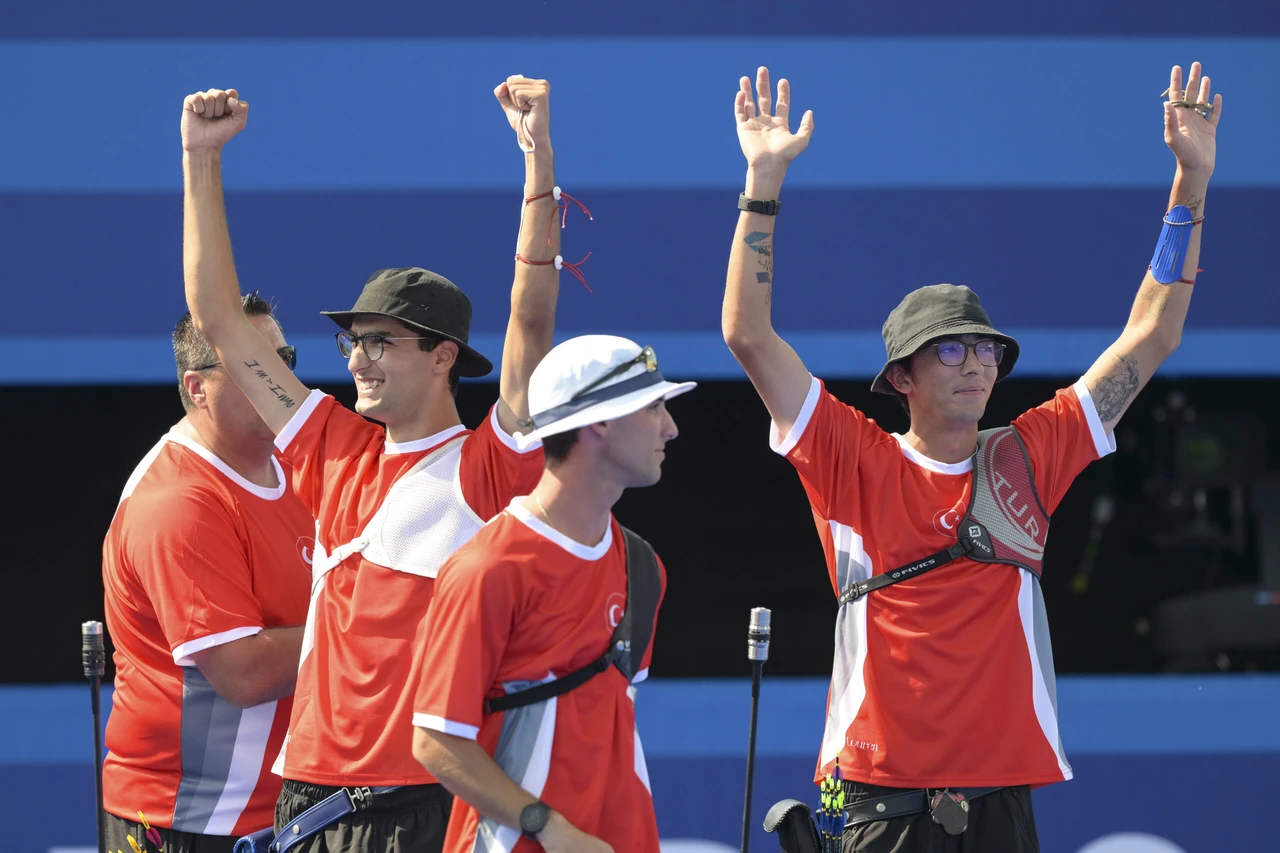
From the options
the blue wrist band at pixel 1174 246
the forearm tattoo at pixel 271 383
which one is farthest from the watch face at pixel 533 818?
the blue wrist band at pixel 1174 246

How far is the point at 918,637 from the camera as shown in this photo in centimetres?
277

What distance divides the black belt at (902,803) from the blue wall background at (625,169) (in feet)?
5.49

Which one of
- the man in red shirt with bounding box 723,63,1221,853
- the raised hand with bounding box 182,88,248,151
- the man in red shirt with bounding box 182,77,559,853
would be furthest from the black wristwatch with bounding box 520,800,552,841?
the raised hand with bounding box 182,88,248,151

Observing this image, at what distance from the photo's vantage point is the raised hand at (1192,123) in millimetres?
3170

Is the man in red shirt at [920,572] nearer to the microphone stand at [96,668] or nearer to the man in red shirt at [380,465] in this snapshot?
the man in red shirt at [380,465]

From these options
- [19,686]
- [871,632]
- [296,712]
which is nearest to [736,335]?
[871,632]

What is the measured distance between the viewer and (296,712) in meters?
2.62

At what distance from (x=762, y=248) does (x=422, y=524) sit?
0.94 metres

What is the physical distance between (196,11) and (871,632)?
2.97 m

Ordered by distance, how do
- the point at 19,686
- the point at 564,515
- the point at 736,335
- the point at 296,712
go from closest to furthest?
the point at 564,515 < the point at 296,712 < the point at 736,335 < the point at 19,686

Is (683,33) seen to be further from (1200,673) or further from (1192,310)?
(1200,673)

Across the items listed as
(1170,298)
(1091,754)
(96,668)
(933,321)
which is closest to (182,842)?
(96,668)

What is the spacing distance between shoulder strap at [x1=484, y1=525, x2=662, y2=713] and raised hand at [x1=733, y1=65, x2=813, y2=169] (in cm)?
96

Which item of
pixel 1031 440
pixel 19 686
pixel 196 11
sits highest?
pixel 196 11
